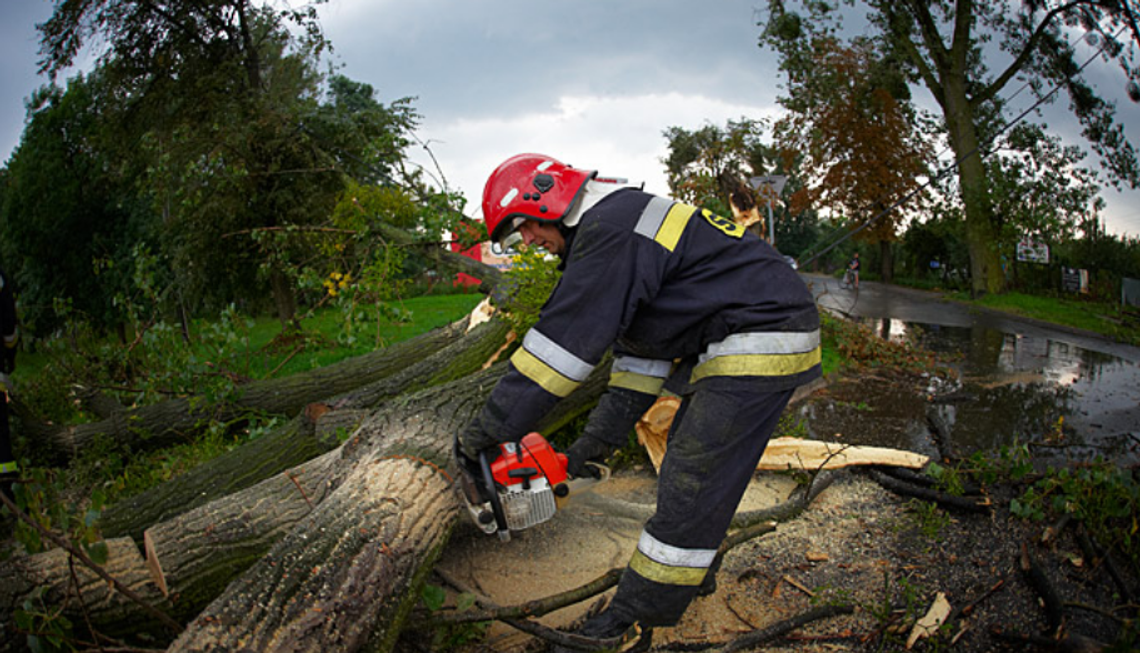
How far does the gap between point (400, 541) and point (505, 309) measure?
8.31ft

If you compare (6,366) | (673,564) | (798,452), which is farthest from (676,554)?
(6,366)

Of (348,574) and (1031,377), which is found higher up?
(1031,377)

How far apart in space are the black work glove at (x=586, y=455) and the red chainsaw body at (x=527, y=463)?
9.3 inches

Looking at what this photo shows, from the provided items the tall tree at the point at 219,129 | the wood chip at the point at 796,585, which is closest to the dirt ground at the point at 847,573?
the wood chip at the point at 796,585

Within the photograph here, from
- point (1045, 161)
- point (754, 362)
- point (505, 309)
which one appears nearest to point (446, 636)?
point (754, 362)

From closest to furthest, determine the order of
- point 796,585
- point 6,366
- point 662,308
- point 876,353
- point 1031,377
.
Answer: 1. point 662,308
2. point 796,585
3. point 6,366
4. point 1031,377
5. point 876,353

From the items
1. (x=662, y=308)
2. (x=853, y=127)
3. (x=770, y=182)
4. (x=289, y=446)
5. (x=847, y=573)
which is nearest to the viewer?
(x=662, y=308)

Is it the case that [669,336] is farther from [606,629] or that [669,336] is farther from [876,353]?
[876,353]

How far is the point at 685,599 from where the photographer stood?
7.45 ft

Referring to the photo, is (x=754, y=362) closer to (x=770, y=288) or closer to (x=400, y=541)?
(x=770, y=288)

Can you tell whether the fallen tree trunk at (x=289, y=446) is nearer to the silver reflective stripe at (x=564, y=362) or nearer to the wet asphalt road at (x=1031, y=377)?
the silver reflective stripe at (x=564, y=362)

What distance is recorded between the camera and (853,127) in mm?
17828

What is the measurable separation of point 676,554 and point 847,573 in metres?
1.09

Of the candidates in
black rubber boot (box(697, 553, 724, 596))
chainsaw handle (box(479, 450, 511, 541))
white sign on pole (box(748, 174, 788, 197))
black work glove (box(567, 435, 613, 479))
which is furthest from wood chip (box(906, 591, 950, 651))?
white sign on pole (box(748, 174, 788, 197))
